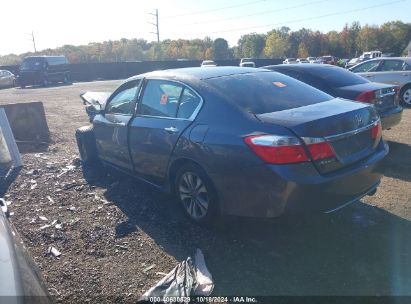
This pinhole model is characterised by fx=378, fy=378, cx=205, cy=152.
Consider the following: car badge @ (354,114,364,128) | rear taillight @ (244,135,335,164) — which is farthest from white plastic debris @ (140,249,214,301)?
car badge @ (354,114,364,128)

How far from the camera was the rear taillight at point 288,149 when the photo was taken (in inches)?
122

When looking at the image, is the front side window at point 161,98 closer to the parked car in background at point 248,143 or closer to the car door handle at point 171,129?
the parked car in background at point 248,143

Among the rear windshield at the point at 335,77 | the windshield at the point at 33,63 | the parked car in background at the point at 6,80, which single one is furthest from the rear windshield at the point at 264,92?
the parked car in background at the point at 6,80

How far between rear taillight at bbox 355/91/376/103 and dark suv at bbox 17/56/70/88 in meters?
26.4

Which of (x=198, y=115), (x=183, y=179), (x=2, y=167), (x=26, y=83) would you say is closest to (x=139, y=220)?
(x=183, y=179)

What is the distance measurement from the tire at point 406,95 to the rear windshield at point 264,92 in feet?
28.4

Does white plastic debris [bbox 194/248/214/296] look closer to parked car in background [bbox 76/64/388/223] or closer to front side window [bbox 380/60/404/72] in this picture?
parked car in background [bbox 76/64/388/223]

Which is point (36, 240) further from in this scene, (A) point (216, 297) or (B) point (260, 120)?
(B) point (260, 120)

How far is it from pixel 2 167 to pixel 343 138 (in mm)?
6111

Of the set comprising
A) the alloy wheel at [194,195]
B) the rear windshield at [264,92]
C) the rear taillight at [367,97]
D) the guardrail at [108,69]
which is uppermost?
the rear windshield at [264,92]

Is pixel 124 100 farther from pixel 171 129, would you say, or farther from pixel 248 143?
pixel 248 143

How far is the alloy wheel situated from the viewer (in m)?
3.89

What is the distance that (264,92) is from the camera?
4.00 meters

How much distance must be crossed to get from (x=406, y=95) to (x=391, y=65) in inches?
41.7
